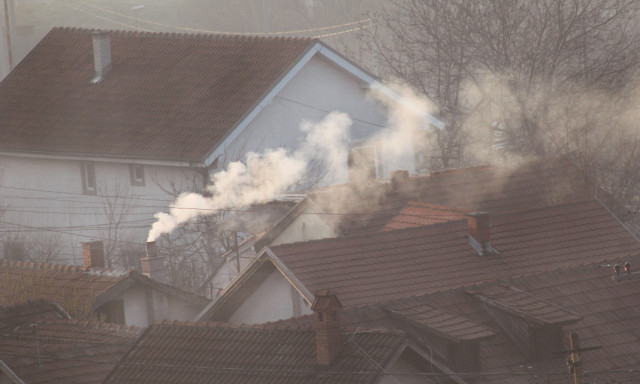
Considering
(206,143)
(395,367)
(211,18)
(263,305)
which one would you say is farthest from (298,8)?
(395,367)

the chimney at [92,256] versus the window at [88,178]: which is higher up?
the window at [88,178]

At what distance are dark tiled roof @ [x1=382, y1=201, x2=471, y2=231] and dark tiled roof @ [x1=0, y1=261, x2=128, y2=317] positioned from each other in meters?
5.72

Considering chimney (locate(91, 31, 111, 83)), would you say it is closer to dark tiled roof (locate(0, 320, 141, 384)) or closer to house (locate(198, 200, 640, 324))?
house (locate(198, 200, 640, 324))

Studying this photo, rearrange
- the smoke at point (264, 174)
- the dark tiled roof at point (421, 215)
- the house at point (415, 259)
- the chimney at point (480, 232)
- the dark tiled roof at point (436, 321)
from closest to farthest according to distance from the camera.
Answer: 1. the dark tiled roof at point (436, 321)
2. the house at point (415, 259)
3. the chimney at point (480, 232)
4. the dark tiled roof at point (421, 215)
5. the smoke at point (264, 174)

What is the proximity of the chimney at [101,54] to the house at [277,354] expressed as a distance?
16.8m

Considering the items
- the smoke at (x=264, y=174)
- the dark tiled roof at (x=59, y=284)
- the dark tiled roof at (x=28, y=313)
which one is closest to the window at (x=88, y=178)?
the smoke at (x=264, y=174)

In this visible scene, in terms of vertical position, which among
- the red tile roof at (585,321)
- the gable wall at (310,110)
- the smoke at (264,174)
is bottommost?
the red tile roof at (585,321)

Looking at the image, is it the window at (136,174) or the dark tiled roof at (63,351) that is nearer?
the dark tiled roof at (63,351)

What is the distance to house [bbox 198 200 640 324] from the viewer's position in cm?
1856

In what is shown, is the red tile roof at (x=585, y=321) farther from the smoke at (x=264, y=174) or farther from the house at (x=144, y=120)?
the house at (x=144, y=120)

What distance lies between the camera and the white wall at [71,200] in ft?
94.1

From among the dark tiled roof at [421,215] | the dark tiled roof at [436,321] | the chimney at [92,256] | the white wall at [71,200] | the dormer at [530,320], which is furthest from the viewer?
the white wall at [71,200]

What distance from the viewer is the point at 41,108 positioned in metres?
32.2

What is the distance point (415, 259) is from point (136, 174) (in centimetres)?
1152
